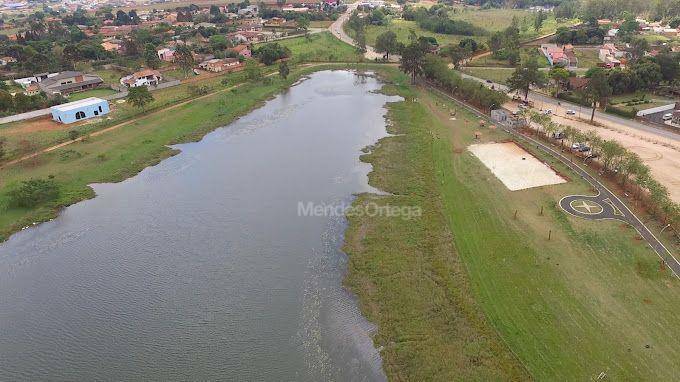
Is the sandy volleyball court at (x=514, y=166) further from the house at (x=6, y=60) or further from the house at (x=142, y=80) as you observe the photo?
the house at (x=6, y=60)

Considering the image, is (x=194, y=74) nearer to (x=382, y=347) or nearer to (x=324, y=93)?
(x=324, y=93)

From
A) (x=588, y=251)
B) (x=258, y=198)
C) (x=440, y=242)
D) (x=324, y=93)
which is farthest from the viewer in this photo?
(x=324, y=93)

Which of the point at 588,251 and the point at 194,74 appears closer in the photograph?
the point at 588,251

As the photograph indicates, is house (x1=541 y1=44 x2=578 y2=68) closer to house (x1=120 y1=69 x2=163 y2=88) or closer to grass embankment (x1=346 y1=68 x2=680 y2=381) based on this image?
grass embankment (x1=346 y1=68 x2=680 y2=381)

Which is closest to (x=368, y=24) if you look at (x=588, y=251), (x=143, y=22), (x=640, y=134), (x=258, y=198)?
(x=143, y=22)

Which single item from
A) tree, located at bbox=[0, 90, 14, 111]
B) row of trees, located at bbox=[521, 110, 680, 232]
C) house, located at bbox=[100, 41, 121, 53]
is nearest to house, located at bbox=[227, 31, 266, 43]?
house, located at bbox=[100, 41, 121, 53]

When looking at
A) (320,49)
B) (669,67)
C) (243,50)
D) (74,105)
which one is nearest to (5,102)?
(74,105)
